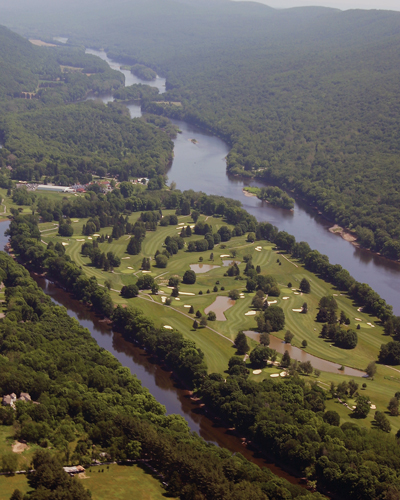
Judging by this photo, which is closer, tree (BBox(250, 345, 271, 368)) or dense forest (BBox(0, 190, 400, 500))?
dense forest (BBox(0, 190, 400, 500))

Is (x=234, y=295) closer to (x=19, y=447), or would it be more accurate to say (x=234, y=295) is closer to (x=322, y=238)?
(x=322, y=238)

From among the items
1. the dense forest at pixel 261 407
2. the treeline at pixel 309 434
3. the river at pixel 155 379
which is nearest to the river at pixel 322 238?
the dense forest at pixel 261 407

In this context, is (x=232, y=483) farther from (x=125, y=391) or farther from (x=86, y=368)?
(x=86, y=368)

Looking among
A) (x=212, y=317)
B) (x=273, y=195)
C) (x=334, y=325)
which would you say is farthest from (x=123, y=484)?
(x=273, y=195)

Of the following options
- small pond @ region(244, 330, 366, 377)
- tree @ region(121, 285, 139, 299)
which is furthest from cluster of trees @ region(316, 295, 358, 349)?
tree @ region(121, 285, 139, 299)

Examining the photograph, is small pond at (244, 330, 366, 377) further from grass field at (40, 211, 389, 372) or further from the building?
the building

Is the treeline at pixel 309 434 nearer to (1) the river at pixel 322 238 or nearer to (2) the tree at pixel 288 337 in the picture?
(2) the tree at pixel 288 337
